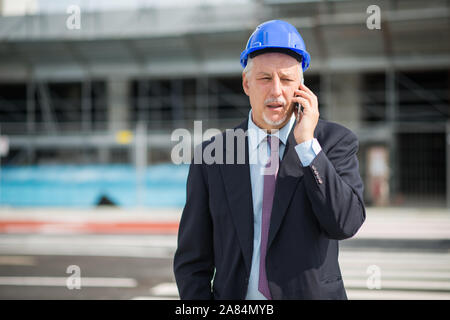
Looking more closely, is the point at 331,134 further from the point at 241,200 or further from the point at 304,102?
the point at 241,200

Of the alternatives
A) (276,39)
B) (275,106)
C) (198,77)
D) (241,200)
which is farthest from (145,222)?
(276,39)

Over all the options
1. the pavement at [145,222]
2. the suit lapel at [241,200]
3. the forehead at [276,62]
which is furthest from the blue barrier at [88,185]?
the forehead at [276,62]

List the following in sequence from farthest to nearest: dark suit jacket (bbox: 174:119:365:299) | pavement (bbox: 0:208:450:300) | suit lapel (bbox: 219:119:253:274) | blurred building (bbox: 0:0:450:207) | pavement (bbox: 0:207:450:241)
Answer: blurred building (bbox: 0:0:450:207) < pavement (bbox: 0:207:450:241) < pavement (bbox: 0:208:450:300) < suit lapel (bbox: 219:119:253:274) < dark suit jacket (bbox: 174:119:365:299)

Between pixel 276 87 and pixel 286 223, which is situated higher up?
pixel 276 87

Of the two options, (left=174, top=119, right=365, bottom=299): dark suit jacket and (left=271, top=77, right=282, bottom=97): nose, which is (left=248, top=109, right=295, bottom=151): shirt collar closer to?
(left=174, top=119, right=365, bottom=299): dark suit jacket

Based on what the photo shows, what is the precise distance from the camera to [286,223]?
1811mm

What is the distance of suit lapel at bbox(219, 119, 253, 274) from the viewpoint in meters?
1.85

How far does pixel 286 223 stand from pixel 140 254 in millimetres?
7860

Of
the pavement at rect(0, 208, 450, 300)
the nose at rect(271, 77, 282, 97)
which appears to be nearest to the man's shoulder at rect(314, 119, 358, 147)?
the nose at rect(271, 77, 282, 97)

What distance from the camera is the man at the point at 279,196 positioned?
1.77m

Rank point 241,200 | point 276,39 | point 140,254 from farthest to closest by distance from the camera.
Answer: point 140,254
point 241,200
point 276,39

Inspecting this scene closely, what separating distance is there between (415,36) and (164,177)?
33.7 ft

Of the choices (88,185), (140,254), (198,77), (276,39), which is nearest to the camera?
(276,39)
